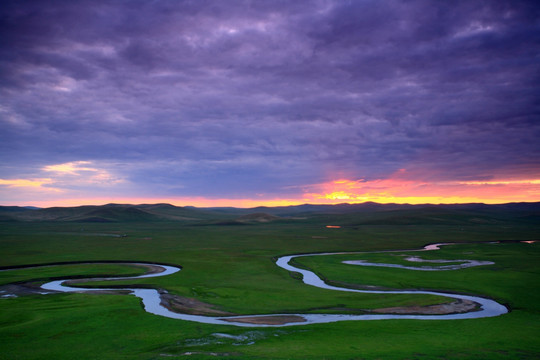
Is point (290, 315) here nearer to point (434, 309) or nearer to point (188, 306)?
point (188, 306)

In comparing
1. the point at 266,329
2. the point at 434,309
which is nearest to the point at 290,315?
the point at 266,329

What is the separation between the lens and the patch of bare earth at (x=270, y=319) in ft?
117

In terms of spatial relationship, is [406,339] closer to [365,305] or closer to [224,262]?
[365,305]

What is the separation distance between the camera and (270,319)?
121 feet

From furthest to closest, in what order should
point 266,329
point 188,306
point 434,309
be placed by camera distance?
point 188,306 < point 434,309 < point 266,329

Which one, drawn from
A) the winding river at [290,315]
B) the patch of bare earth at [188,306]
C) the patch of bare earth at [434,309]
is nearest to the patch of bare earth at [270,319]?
the winding river at [290,315]

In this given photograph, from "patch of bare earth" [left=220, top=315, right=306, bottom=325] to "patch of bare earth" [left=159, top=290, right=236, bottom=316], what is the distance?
9.00 feet

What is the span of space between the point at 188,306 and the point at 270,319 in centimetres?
1092

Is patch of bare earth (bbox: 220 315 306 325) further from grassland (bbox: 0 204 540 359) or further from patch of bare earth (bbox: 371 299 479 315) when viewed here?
patch of bare earth (bbox: 371 299 479 315)

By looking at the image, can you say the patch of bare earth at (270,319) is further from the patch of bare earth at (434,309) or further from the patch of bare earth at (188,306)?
the patch of bare earth at (434,309)

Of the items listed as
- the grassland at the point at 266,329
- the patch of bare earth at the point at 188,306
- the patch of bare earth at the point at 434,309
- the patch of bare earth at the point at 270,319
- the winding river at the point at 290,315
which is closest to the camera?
the grassland at the point at 266,329

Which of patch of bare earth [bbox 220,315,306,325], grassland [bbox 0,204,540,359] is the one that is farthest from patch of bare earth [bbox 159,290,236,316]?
patch of bare earth [bbox 220,315,306,325]

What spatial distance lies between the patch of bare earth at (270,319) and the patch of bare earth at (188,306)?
2.74m

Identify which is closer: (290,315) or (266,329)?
(266,329)
